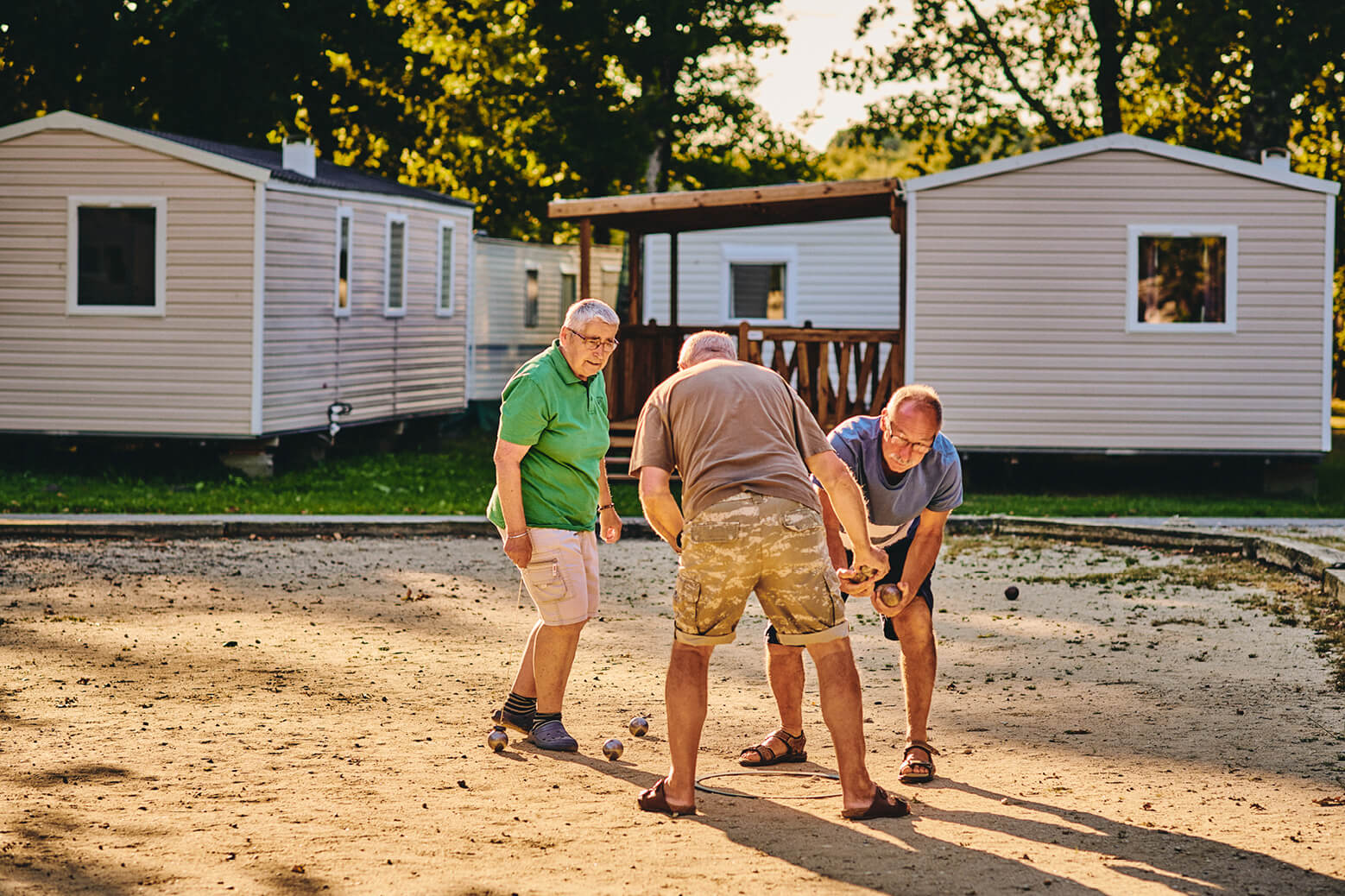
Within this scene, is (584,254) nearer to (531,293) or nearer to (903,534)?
(903,534)

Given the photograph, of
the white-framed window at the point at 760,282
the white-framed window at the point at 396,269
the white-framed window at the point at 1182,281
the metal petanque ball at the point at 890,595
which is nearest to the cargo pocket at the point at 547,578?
the metal petanque ball at the point at 890,595

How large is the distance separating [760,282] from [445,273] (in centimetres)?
453

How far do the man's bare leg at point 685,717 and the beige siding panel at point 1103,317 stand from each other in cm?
1239

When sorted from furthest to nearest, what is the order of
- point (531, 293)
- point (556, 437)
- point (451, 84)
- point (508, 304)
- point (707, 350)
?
1. point (451, 84)
2. point (531, 293)
3. point (508, 304)
4. point (556, 437)
5. point (707, 350)

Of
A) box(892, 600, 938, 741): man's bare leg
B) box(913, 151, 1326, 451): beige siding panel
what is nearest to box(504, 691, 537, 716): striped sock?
box(892, 600, 938, 741): man's bare leg

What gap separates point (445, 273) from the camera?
77.5ft

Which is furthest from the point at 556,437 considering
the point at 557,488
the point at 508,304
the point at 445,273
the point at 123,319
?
the point at 508,304

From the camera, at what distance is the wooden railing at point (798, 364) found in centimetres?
1652

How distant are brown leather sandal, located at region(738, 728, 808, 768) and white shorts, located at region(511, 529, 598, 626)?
83 centimetres

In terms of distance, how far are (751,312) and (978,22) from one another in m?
9.18

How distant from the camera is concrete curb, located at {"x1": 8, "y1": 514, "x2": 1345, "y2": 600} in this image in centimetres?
1300

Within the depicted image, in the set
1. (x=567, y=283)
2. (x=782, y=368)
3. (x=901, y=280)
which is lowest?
(x=782, y=368)

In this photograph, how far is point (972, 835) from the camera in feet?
17.0

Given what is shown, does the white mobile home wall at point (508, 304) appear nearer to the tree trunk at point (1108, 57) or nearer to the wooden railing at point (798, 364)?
the wooden railing at point (798, 364)
